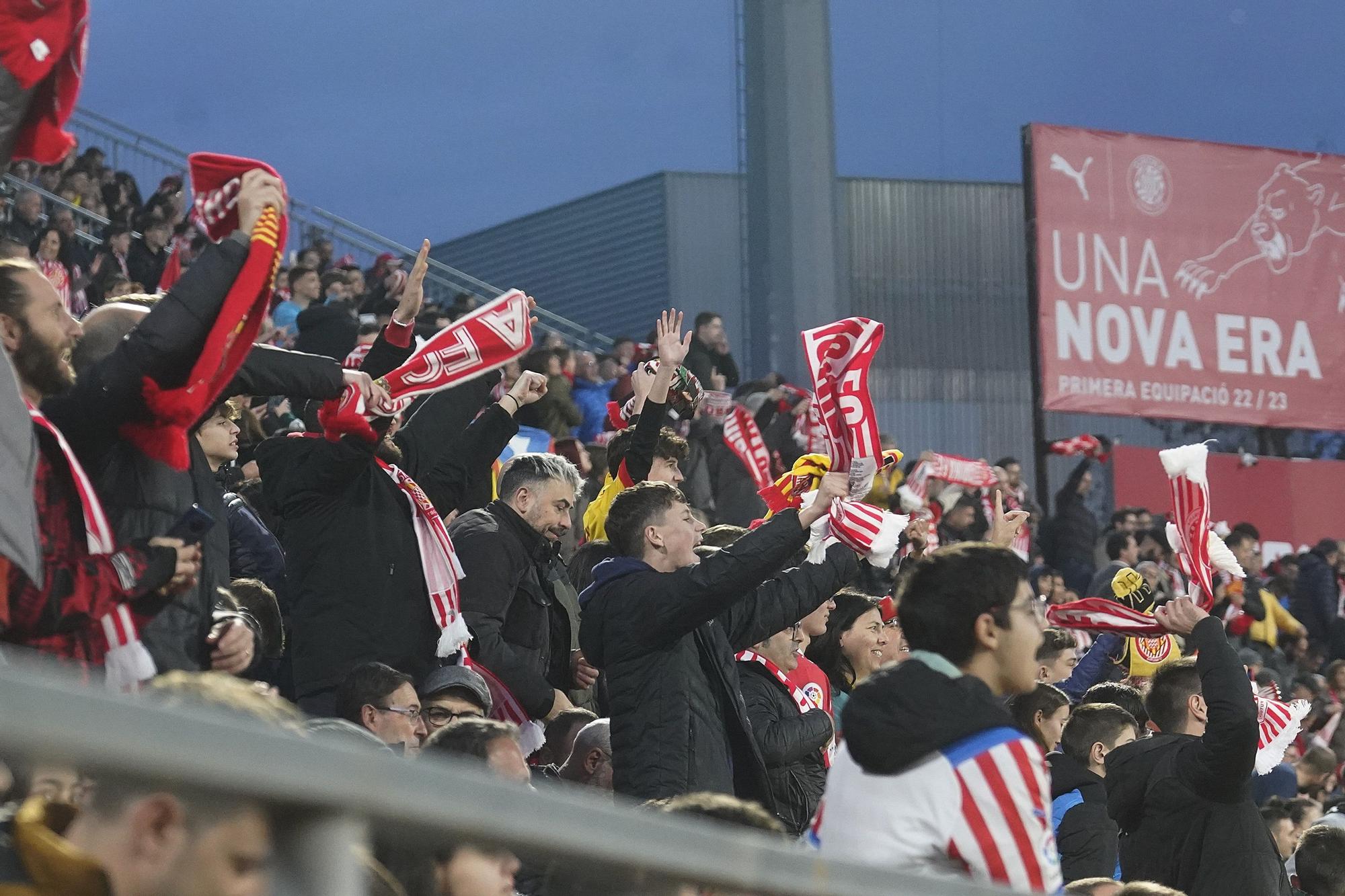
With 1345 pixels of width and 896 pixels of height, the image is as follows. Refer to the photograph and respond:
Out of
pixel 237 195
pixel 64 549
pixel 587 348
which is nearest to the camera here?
pixel 64 549

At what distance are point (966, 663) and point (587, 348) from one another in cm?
1694

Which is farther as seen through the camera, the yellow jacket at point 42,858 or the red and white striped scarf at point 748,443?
the red and white striped scarf at point 748,443

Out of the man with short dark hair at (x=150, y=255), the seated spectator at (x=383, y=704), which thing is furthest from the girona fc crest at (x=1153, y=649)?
the man with short dark hair at (x=150, y=255)

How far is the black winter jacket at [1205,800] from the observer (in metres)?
5.32

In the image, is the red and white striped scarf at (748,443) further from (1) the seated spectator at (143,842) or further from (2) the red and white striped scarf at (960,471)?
(1) the seated spectator at (143,842)

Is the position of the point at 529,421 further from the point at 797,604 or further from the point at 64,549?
the point at 64,549

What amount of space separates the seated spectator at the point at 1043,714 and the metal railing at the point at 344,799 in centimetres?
438

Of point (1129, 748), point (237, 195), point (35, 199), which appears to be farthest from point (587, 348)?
point (237, 195)

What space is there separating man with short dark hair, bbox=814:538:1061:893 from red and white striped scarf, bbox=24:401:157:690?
120cm

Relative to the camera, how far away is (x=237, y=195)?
12.0 feet

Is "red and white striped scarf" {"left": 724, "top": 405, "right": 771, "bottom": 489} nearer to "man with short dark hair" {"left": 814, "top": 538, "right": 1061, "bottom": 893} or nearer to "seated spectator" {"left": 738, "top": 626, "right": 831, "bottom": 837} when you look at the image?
"seated spectator" {"left": 738, "top": 626, "right": 831, "bottom": 837}

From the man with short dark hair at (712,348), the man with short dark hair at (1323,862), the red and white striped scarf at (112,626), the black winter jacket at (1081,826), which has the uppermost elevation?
the man with short dark hair at (712,348)

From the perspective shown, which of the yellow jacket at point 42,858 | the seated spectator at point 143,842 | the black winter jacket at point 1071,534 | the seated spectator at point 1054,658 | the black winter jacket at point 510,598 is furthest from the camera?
the black winter jacket at point 1071,534

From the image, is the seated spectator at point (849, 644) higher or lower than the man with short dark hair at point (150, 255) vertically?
lower
